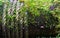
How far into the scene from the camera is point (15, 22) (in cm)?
A: 561

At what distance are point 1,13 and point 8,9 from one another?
0.23 metres

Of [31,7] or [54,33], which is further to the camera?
[54,33]

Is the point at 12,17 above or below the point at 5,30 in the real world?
above

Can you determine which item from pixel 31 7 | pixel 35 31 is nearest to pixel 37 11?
pixel 31 7

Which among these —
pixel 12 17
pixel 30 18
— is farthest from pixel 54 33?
pixel 12 17

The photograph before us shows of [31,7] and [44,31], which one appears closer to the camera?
[31,7]

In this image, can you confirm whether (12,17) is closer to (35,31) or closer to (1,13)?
(1,13)

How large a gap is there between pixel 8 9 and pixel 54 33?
142 cm

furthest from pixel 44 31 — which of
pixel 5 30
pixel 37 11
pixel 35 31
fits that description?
pixel 5 30

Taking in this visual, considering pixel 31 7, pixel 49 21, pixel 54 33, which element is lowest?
pixel 54 33

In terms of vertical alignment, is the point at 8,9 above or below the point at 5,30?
above

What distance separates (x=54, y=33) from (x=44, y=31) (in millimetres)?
280

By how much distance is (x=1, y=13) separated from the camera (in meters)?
5.62

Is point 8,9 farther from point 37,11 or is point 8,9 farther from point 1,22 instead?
point 37,11
